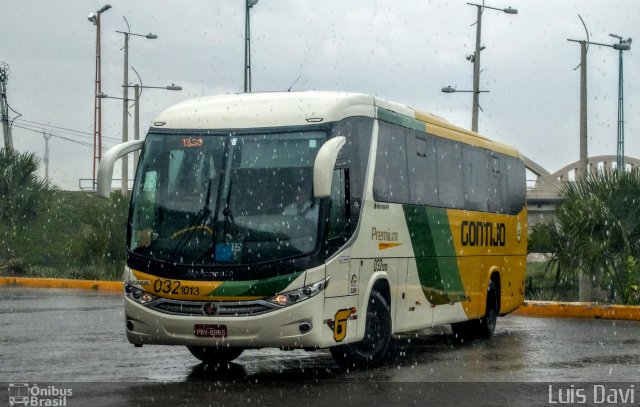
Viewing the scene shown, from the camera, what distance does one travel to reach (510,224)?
1948cm

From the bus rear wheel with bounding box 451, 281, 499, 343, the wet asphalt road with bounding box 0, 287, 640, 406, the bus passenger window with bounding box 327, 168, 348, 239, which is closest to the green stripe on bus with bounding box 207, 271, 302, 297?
the bus passenger window with bounding box 327, 168, 348, 239

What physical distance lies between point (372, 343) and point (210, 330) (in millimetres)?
2346

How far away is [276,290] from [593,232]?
12.3m

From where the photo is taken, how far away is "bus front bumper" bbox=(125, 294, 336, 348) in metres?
12.0

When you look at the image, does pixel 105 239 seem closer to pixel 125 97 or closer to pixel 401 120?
pixel 125 97

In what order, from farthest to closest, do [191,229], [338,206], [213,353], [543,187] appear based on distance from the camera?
1. [543,187]
2. [213,353]
3. [338,206]
4. [191,229]

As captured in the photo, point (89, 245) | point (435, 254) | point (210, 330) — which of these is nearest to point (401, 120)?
point (435, 254)

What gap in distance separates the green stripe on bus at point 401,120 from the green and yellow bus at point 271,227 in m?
0.04

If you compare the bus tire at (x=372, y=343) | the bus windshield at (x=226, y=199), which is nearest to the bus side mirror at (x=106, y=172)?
the bus windshield at (x=226, y=199)

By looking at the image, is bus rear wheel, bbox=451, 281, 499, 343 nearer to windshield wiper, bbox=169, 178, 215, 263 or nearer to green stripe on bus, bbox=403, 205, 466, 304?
green stripe on bus, bbox=403, 205, 466, 304

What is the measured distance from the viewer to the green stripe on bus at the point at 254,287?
1201 cm

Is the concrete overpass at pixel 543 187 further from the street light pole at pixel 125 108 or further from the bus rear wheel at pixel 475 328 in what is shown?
the bus rear wheel at pixel 475 328

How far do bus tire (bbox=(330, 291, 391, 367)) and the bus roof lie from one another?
217 cm

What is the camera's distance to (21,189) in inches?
1574
